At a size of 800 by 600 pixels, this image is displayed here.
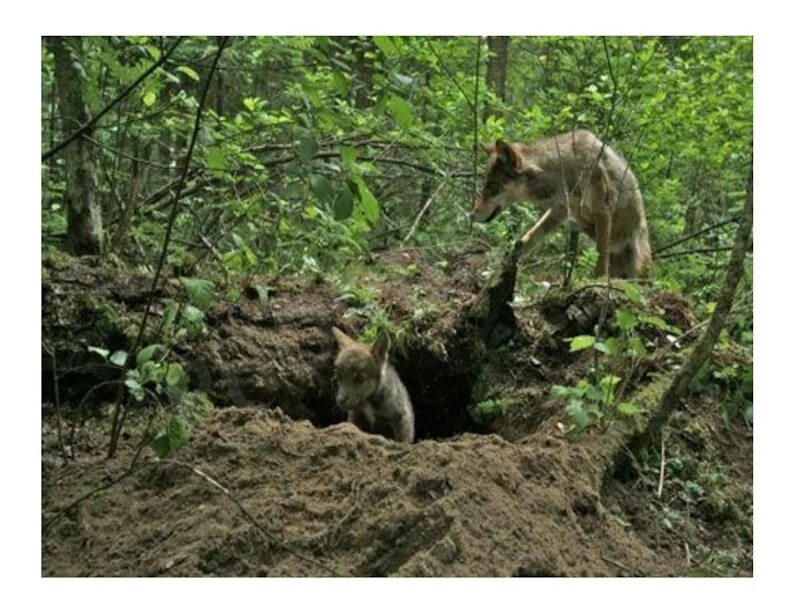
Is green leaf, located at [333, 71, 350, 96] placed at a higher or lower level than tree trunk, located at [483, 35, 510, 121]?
lower

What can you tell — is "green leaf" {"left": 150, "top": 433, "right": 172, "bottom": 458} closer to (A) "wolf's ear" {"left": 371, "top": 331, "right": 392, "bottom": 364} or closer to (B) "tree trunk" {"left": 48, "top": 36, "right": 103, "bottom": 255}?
(A) "wolf's ear" {"left": 371, "top": 331, "right": 392, "bottom": 364}

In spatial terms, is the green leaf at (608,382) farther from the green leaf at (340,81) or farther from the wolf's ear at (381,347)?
the green leaf at (340,81)

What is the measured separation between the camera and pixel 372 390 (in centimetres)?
698

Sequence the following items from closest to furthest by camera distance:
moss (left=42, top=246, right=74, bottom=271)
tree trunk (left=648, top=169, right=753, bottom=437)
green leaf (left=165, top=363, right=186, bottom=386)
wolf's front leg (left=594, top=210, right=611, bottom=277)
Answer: green leaf (left=165, top=363, right=186, bottom=386) < tree trunk (left=648, top=169, right=753, bottom=437) < moss (left=42, top=246, right=74, bottom=271) < wolf's front leg (left=594, top=210, right=611, bottom=277)

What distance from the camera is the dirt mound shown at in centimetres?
357

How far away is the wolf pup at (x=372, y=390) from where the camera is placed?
6.79 meters

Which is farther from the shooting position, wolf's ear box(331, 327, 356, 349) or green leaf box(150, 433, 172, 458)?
wolf's ear box(331, 327, 356, 349)

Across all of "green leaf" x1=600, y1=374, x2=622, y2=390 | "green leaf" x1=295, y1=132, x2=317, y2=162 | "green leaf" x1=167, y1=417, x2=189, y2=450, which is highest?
"green leaf" x1=295, y1=132, x2=317, y2=162

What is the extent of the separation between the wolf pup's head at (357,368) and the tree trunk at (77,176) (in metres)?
2.20

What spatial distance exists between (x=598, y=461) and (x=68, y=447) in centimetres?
324

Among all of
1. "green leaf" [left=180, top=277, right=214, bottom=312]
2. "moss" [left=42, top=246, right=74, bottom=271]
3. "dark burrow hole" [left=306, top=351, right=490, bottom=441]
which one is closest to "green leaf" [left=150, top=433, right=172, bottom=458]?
"green leaf" [left=180, top=277, right=214, bottom=312]

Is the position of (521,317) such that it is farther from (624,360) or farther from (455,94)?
(455,94)

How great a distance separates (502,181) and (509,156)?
0.92 feet

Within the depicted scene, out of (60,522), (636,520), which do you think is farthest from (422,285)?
(60,522)
